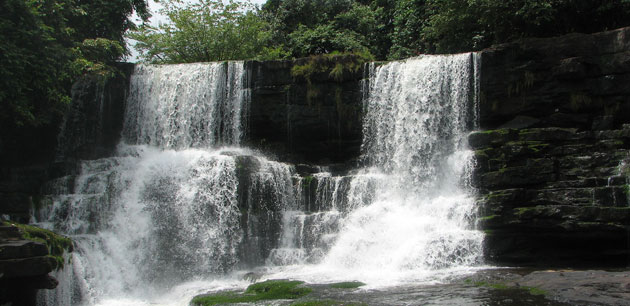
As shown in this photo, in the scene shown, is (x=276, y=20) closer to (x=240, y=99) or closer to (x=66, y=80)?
(x=240, y=99)

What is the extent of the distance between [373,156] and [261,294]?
9.70 metres

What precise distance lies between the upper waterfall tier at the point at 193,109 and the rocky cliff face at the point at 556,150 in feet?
32.1

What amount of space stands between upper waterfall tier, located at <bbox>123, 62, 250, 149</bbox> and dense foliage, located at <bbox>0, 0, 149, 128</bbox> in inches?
94.2

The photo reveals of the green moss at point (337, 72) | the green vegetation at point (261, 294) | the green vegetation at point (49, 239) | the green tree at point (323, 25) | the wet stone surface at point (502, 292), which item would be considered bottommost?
the green vegetation at point (261, 294)

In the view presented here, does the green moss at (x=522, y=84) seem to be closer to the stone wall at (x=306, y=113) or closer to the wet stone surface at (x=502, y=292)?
the stone wall at (x=306, y=113)

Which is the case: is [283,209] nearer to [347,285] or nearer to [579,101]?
[347,285]

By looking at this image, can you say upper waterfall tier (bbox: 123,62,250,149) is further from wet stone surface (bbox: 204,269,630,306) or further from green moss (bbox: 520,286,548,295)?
green moss (bbox: 520,286,548,295)

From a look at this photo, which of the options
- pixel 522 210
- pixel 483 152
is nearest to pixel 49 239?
pixel 522 210

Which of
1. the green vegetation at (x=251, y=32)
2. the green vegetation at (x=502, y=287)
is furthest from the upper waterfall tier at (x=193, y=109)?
the green vegetation at (x=502, y=287)

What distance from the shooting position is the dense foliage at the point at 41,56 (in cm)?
1898

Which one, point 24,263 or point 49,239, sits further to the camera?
point 49,239

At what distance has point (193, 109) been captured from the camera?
23.9 meters

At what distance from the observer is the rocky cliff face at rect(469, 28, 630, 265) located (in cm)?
1572

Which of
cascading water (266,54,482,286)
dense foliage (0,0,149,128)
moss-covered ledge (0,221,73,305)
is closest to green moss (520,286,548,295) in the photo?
cascading water (266,54,482,286)
